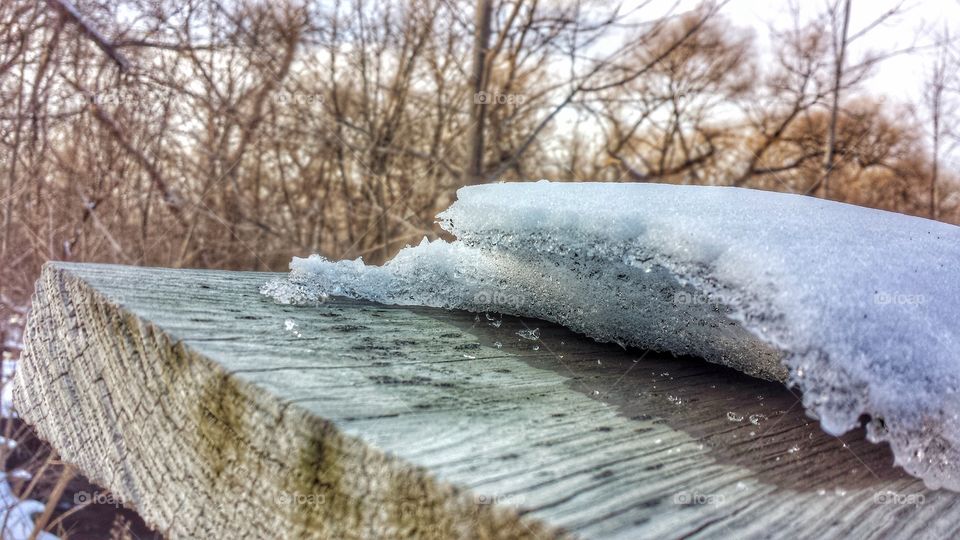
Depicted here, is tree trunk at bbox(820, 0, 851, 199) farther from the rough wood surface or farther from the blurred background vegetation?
the rough wood surface

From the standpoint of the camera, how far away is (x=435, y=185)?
5.52m

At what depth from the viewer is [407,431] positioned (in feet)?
1.66

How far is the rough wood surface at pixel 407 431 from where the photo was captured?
0.46 m

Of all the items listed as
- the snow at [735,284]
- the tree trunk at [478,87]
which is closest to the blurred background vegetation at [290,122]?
the tree trunk at [478,87]

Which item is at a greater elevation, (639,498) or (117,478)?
(639,498)

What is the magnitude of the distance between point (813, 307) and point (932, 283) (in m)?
0.26

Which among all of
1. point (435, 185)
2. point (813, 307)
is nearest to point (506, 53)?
point (435, 185)

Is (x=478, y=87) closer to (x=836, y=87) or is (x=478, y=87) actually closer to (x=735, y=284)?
(x=836, y=87)

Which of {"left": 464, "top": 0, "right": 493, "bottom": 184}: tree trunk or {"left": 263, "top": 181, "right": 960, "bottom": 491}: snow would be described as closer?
{"left": 263, "top": 181, "right": 960, "bottom": 491}: snow

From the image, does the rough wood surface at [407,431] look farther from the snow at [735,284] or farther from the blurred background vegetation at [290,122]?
the blurred background vegetation at [290,122]

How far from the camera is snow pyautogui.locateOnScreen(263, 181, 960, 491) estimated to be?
0.60 meters

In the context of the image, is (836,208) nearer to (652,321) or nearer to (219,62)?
(652,321)

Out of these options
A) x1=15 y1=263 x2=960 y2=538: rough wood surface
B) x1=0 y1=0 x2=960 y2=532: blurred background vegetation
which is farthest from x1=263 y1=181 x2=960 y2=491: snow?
x1=0 y1=0 x2=960 y2=532: blurred background vegetation

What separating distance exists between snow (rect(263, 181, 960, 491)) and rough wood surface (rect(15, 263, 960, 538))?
0.19 feet
